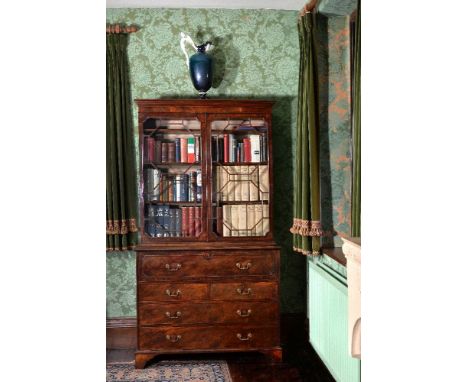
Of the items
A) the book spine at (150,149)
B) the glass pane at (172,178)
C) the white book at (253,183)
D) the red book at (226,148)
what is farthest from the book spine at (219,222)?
the book spine at (150,149)

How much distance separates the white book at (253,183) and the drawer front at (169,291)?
2.29 feet

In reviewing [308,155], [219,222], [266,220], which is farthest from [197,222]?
[308,155]

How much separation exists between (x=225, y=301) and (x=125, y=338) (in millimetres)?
958

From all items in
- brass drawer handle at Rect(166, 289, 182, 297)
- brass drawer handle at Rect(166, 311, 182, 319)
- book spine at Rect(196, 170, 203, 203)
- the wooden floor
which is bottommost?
the wooden floor

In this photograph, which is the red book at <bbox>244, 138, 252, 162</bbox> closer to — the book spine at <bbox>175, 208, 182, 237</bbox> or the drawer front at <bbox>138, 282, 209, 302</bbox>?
the book spine at <bbox>175, 208, 182, 237</bbox>

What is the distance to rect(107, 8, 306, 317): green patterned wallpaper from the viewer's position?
385 cm

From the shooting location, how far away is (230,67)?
3887 mm

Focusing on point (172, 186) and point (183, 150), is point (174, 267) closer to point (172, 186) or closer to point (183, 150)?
point (172, 186)

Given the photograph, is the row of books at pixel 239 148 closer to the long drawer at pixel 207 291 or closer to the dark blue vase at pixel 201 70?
the dark blue vase at pixel 201 70

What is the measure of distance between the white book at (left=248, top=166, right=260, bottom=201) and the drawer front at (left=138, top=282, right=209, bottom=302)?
27.5 inches

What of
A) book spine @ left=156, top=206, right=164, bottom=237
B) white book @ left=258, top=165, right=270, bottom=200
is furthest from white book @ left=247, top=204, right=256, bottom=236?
book spine @ left=156, top=206, right=164, bottom=237
